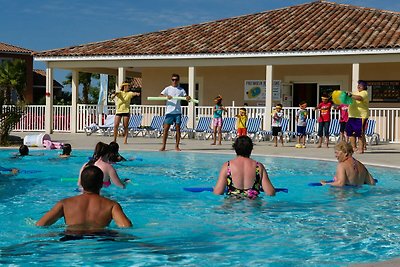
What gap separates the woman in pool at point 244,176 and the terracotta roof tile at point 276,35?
13800mm

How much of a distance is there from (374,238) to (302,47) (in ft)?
52.6

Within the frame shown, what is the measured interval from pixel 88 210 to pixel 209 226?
150 cm

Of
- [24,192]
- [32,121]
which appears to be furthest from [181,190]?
[32,121]

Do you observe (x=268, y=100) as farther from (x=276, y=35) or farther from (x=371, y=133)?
(x=371, y=133)

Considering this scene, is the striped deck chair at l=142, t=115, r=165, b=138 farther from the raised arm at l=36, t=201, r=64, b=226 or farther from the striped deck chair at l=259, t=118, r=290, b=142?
the raised arm at l=36, t=201, r=64, b=226

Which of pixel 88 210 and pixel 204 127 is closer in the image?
pixel 88 210

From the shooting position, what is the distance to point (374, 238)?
554 centimetres

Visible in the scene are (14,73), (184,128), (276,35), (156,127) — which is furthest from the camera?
(14,73)

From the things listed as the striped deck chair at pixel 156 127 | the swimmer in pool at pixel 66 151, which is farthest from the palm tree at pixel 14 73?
the swimmer in pool at pixel 66 151

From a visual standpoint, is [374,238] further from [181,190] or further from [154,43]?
[154,43]

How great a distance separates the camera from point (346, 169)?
866cm

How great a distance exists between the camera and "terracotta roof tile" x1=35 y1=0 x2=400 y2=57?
2125 centimetres

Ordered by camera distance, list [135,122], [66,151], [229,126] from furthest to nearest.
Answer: [135,122] → [229,126] → [66,151]

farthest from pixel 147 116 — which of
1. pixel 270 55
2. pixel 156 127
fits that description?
pixel 270 55
